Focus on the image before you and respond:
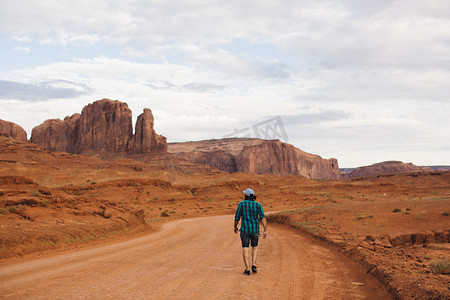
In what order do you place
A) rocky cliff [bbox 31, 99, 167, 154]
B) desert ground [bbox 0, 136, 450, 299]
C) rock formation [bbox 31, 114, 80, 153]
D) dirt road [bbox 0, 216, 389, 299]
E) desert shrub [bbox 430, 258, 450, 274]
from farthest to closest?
1. rock formation [bbox 31, 114, 80, 153]
2. rocky cliff [bbox 31, 99, 167, 154]
3. desert shrub [bbox 430, 258, 450, 274]
4. desert ground [bbox 0, 136, 450, 299]
5. dirt road [bbox 0, 216, 389, 299]

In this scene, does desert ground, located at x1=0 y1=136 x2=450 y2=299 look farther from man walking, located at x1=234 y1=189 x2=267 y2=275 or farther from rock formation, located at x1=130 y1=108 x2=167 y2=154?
rock formation, located at x1=130 y1=108 x2=167 y2=154

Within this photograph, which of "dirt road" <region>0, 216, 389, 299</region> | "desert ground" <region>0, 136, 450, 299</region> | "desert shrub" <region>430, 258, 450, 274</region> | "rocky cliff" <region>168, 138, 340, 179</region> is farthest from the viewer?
"rocky cliff" <region>168, 138, 340, 179</region>

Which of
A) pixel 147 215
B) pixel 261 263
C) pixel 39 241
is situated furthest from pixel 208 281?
pixel 147 215

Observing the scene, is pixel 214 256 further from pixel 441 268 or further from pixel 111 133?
pixel 111 133

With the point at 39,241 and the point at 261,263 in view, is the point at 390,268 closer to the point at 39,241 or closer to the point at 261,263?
the point at 261,263

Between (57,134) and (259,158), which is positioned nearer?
(57,134)

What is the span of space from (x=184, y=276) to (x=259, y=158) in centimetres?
16448

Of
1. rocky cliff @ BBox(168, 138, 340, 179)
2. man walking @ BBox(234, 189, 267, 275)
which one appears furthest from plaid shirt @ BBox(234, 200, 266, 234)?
rocky cliff @ BBox(168, 138, 340, 179)

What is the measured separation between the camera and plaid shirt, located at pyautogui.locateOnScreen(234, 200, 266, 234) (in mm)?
8864

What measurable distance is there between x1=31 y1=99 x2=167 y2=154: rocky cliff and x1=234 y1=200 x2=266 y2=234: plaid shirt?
406 ft

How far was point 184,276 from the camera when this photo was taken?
8.31 metres

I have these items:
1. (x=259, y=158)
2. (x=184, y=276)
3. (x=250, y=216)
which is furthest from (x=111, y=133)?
(x=184, y=276)

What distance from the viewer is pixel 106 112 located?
434 feet

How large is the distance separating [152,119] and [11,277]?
424 ft
